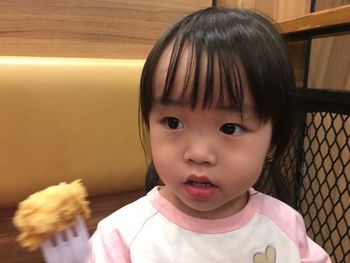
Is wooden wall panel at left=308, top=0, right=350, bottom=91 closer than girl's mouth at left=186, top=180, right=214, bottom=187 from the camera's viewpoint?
No

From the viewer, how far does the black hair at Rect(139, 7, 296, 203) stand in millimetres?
457

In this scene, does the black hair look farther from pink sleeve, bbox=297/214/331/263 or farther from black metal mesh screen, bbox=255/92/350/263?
black metal mesh screen, bbox=255/92/350/263

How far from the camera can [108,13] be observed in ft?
2.73

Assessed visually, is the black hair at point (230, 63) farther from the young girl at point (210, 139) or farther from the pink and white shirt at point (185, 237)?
the pink and white shirt at point (185, 237)

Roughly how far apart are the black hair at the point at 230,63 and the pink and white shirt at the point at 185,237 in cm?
14

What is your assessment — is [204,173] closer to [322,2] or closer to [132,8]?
[132,8]

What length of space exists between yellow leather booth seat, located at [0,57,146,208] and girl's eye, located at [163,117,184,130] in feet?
1.16

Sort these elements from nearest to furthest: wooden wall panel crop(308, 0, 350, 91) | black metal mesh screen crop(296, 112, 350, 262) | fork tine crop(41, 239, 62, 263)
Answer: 1. fork tine crop(41, 239, 62, 263)
2. black metal mesh screen crop(296, 112, 350, 262)
3. wooden wall panel crop(308, 0, 350, 91)

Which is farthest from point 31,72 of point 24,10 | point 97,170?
point 97,170

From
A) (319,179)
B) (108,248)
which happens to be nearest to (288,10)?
(319,179)

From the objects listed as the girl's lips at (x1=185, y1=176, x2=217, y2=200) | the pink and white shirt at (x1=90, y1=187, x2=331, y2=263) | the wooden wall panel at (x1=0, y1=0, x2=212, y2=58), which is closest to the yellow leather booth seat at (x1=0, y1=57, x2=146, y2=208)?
the wooden wall panel at (x1=0, y1=0, x2=212, y2=58)

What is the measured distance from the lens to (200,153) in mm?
449

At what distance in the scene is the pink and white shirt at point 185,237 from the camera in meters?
0.52

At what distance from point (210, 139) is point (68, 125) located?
1.37 feet
